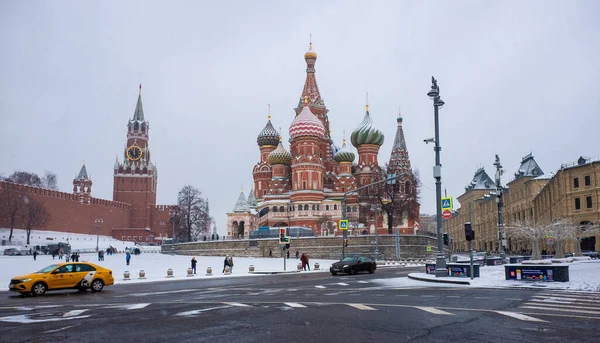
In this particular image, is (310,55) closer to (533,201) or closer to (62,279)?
(533,201)

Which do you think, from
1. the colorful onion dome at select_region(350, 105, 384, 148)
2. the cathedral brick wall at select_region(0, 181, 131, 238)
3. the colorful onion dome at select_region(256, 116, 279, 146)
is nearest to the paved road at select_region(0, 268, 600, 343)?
the colorful onion dome at select_region(350, 105, 384, 148)

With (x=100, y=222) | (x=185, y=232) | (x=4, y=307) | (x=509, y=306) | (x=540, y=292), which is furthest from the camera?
(x=100, y=222)

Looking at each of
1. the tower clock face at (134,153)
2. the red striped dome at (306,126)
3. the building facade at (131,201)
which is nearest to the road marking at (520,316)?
the red striped dome at (306,126)

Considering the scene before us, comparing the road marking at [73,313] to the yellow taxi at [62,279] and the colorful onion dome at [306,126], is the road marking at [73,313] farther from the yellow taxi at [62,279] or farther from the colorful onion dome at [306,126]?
the colorful onion dome at [306,126]

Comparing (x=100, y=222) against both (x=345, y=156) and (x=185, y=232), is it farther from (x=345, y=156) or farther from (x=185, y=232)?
(x=345, y=156)

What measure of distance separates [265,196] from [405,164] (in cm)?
2168

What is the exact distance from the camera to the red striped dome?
72.2m

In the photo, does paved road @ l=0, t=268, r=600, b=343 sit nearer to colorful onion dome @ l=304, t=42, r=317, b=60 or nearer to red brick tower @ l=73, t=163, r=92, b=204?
colorful onion dome @ l=304, t=42, r=317, b=60

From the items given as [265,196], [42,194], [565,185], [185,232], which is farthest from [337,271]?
[42,194]

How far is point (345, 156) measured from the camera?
80688mm

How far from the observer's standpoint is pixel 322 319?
10719mm

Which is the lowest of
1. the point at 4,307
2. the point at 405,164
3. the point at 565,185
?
the point at 4,307

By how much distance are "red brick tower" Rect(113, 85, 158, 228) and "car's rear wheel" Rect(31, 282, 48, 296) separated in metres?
103

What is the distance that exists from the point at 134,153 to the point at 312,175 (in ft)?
219
